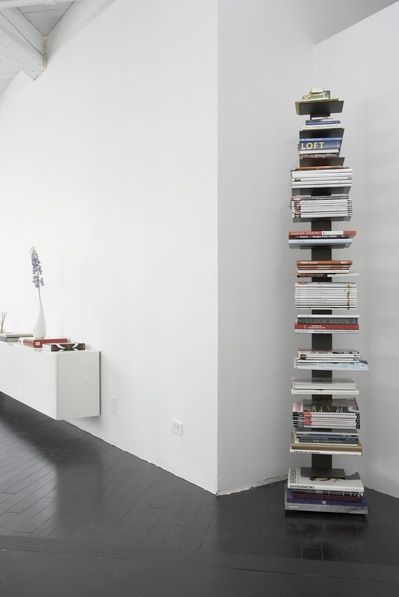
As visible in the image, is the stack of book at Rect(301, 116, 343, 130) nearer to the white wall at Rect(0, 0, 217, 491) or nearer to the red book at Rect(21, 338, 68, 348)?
the white wall at Rect(0, 0, 217, 491)

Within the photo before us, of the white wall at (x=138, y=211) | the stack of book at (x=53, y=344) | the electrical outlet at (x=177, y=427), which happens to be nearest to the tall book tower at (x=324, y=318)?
the white wall at (x=138, y=211)

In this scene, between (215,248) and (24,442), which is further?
(24,442)

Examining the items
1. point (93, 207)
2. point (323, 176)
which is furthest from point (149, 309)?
point (323, 176)

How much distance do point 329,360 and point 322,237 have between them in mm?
705

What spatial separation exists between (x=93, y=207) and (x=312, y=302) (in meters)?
2.51

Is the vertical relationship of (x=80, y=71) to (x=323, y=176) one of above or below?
above

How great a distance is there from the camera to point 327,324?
10.6 feet

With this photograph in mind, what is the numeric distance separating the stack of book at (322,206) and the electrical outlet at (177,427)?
1598 mm

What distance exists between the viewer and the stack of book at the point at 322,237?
127 inches

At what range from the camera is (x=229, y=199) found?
3525 millimetres

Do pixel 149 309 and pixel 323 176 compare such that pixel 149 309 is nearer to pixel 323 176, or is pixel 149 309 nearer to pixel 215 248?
pixel 215 248

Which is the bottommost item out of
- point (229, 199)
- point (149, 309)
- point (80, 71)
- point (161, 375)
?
point (161, 375)

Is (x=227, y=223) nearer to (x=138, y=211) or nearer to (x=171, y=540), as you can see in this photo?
(x=138, y=211)

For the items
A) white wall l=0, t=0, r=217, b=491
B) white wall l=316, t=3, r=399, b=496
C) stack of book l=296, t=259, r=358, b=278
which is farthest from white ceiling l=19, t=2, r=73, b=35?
stack of book l=296, t=259, r=358, b=278
